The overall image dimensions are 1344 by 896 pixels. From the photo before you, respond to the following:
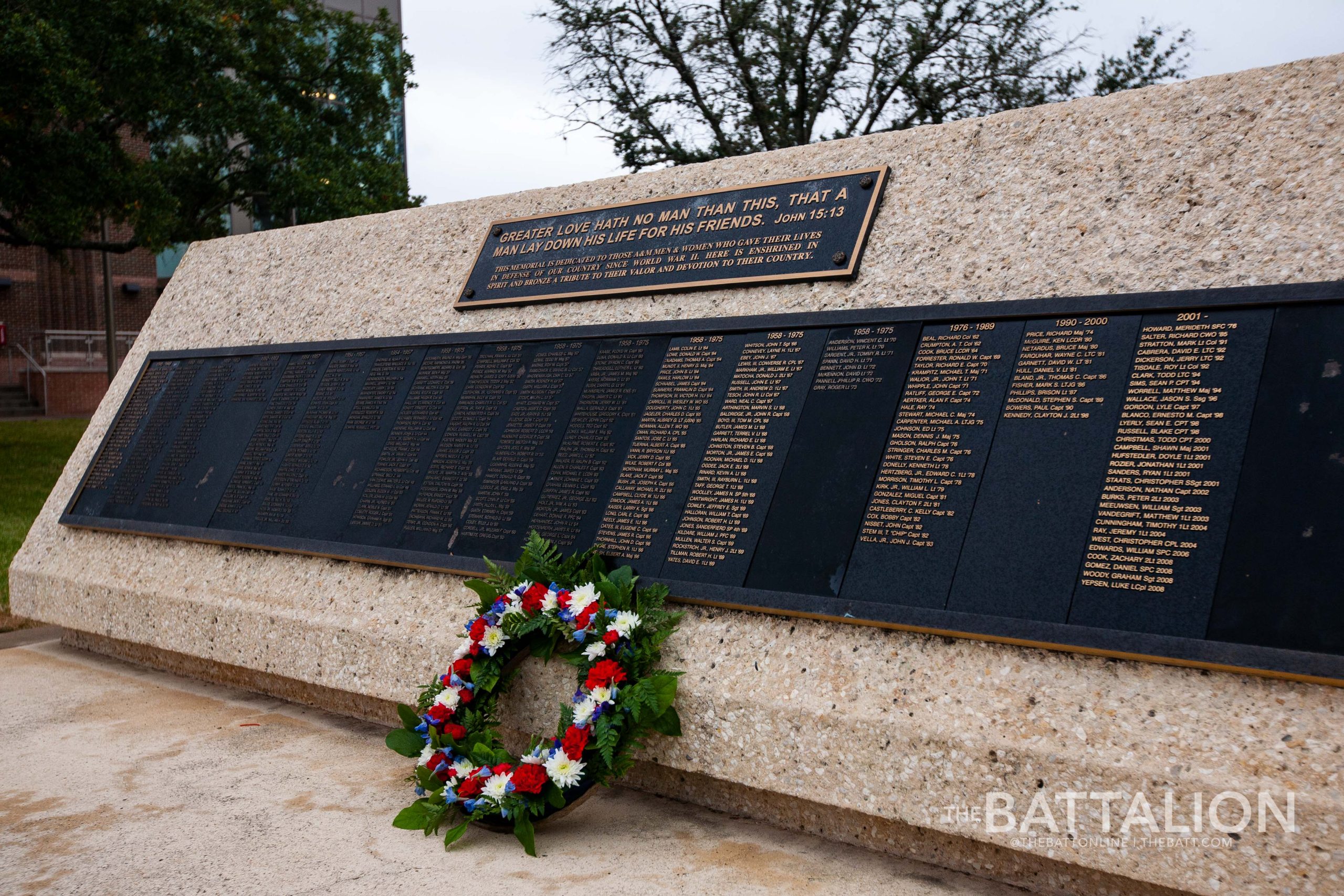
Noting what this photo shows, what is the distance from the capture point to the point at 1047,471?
10.6 ft

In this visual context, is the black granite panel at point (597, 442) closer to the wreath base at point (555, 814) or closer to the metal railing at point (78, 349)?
the wreath base at point (555, 814)

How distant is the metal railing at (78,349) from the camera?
25.0 m

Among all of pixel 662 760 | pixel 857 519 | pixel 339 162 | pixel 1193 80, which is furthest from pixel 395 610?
pixel 339 162

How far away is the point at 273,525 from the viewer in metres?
5.25

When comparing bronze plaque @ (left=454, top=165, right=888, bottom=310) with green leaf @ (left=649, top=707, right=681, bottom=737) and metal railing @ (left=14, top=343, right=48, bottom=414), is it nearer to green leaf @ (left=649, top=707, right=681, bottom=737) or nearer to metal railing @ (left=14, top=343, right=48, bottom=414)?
green leaf @ (left=649, top=707, right=681, bottom=737)

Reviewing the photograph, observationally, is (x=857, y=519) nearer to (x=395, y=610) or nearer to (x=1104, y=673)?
(x=1104, y=673)

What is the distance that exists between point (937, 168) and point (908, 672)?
2008 millimetres

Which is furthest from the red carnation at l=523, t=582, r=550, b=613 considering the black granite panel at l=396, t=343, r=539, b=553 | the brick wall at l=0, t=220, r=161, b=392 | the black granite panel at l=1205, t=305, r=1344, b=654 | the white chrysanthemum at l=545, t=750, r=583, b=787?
the brick wall at l=0, t=220, r=161, b=392

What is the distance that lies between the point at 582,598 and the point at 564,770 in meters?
0.60

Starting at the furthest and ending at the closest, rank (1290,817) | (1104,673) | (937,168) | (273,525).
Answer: (273,525) < (937,168) < (1104,673) < (1290,817)

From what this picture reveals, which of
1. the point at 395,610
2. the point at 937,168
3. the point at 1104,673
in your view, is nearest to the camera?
the point at 1104,673

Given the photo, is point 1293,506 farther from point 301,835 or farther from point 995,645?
point 301,835

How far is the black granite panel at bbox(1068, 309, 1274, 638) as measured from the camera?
9.37ft

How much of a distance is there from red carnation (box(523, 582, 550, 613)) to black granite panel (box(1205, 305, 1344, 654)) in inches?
83.4
